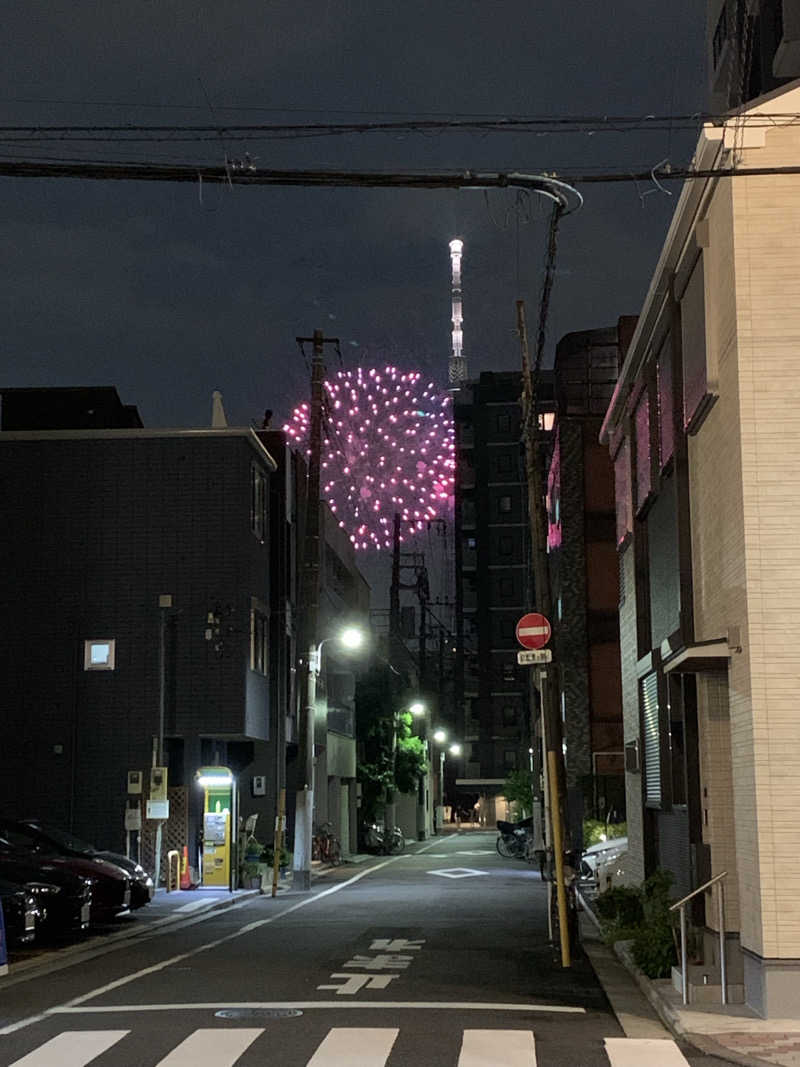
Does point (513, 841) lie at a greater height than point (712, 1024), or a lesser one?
lesser

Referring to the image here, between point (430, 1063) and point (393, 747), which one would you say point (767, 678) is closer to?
point (430, 1063)

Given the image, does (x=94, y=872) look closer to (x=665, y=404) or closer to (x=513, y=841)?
(x=665, y=404)

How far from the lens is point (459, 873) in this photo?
4022 cm

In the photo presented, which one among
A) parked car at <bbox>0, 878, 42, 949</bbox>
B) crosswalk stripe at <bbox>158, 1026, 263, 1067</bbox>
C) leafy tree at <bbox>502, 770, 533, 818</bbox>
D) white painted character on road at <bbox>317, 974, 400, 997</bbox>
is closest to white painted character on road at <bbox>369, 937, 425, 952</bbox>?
white painted character on road at <bbox>317, 974, 400, 997</bbox>

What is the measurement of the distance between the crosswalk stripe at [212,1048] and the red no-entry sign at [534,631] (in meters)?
7.99

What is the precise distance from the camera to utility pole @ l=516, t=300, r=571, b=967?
18125 millimetres

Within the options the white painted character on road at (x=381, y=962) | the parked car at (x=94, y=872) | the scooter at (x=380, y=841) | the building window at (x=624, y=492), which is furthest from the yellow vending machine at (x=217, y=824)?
the scooter at (x=380, y=841)

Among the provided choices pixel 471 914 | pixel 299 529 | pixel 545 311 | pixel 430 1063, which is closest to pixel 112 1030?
pixel 430 1063

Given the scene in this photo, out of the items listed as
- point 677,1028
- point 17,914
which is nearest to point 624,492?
point 17,914

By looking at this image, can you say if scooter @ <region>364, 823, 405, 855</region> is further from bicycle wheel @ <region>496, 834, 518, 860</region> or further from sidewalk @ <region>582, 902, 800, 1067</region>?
sidewalk @ <region>582, 902, 800, 1067</region>

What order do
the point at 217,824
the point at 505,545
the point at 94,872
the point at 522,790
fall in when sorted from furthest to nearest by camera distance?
the point at 505,545 < the point at 522,790 < the point at 217,824 < the point at 94,872

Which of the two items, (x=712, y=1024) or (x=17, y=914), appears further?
(x=17, y=914)

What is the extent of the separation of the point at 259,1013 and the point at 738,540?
6317 millimetres

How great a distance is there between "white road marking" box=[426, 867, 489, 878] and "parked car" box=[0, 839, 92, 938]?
17.4 m
